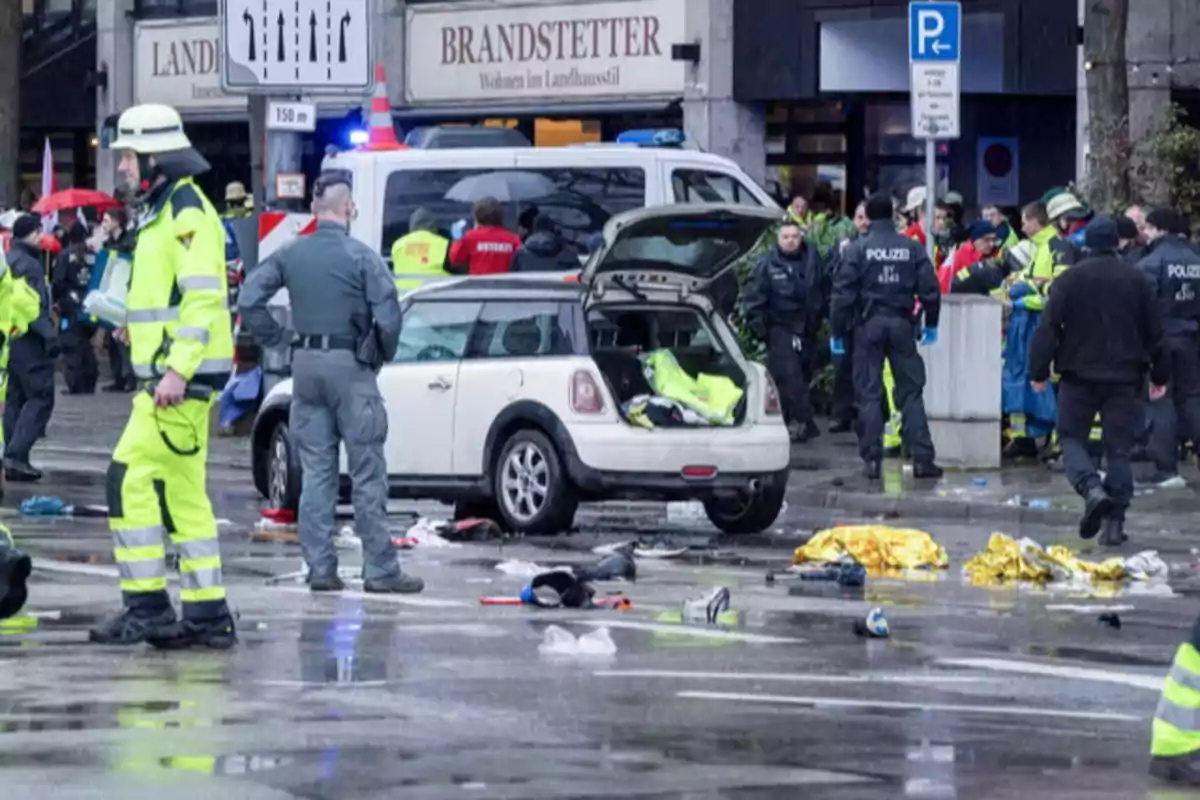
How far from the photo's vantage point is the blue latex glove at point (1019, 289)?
21.0 meters

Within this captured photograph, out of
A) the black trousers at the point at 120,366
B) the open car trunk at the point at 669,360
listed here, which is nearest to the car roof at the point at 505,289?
the open car trunk at the point at 669,360

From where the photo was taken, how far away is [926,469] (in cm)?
2002

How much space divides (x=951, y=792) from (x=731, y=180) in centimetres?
1408

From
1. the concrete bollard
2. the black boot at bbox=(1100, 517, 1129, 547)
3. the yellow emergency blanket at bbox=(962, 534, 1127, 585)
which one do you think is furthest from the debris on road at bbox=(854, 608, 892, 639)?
the concrete bollard

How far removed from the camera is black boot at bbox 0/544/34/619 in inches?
413

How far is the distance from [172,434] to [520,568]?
378 cm

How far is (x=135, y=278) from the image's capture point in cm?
1106

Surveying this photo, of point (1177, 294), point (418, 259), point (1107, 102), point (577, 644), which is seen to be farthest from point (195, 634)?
point (1107, 102)

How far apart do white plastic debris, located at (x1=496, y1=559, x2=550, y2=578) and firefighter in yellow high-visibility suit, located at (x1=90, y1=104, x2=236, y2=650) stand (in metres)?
3.27

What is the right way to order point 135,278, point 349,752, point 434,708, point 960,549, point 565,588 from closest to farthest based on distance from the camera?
point 349,752 → point 434,708 → point 135,278 → point 565,588 → point 960,549

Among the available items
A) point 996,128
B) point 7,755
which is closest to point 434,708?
point 7,755

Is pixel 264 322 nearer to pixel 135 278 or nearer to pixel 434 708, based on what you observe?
pixel 135 278

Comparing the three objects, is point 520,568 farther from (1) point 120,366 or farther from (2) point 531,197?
(1) point 120,366

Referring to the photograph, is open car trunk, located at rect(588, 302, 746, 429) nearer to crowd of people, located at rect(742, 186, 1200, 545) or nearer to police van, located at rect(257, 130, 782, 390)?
crowd of people, located at rect(742, 186, 1200, 545)
